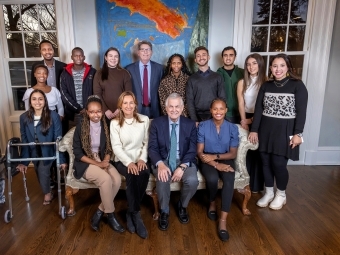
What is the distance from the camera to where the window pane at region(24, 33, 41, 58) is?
3604 millimetres

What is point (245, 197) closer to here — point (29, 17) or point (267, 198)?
point (267, 198)

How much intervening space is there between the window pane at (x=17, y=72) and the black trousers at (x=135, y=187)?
2.39 meters

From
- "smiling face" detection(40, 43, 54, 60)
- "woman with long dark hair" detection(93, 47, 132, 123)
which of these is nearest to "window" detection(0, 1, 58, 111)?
"smiling face" detection(40, 43, 54, 60)

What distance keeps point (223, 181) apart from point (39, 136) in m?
1.79

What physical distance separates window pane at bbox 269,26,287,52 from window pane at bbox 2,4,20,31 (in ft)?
10.9

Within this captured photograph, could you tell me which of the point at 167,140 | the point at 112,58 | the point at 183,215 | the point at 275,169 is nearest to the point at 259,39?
the point at 275,169

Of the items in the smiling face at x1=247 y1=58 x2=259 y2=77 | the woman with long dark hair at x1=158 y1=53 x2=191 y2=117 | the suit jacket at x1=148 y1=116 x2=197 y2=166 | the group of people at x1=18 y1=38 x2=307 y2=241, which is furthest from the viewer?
the woman with long dark hair at x1=158 y1=53 x2=191 y2=117

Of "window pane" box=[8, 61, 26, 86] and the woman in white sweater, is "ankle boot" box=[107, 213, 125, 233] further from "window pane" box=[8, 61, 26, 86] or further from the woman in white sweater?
"window pane" box=[8, 61, 26, 86]

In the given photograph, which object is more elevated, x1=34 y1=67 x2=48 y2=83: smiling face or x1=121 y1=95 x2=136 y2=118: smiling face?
x1=34 y1=67 x2=48 y2=83: smiling face

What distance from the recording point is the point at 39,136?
8.62ft

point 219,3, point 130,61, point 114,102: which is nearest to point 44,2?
point 130,61

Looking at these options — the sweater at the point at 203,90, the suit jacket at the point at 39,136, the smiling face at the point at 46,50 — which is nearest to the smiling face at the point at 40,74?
the smiling face at the point at 46,50

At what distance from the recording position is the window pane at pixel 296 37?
354cm

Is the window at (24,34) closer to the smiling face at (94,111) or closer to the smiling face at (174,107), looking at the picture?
the smiling face at (94,111)
